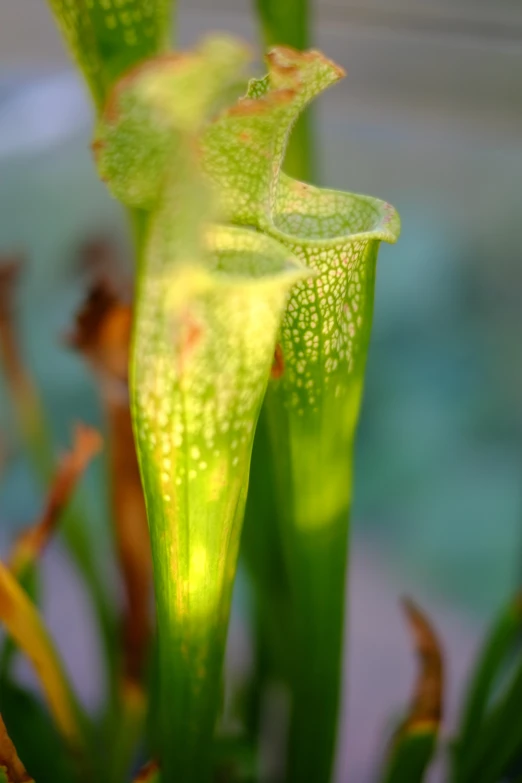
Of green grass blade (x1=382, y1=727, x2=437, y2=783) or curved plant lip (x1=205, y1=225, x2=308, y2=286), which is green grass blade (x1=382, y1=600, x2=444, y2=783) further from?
curved plant lip (x1=205, y1=225, x2=308, y2=286)

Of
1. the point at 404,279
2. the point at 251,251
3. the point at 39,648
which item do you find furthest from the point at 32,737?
the point at 404,279

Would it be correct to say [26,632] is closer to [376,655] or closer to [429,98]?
[376,655]

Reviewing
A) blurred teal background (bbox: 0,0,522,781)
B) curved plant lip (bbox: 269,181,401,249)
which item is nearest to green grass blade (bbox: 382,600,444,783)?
curved plant lip (bbox: 269,181,401,249)

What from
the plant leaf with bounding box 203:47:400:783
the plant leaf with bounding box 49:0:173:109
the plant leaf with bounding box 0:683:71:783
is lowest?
the plant leaf with bounding box 0:683:71:783

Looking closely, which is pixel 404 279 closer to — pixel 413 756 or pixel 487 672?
pixel 487 672

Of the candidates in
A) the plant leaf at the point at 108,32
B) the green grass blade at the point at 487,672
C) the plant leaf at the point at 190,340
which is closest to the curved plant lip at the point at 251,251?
the plant leaf at the point at 190,340

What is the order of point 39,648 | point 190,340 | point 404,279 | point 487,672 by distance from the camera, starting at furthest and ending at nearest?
point 404,279
point 487,672
point 39,648
point 190,340
